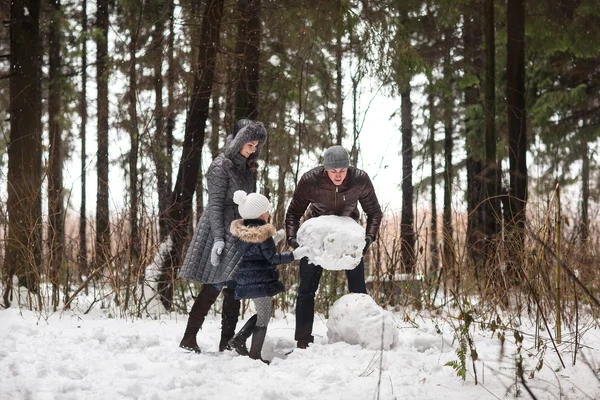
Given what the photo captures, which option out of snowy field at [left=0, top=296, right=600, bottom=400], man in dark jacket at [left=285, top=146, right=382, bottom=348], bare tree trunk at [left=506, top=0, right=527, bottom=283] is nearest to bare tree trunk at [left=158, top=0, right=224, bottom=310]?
snowy field at [left=0, top=296, right=600, bottom=400]

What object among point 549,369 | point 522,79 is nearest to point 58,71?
point 522,79

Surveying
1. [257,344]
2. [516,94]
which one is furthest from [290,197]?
[516,94]

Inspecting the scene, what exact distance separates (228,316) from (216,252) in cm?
63

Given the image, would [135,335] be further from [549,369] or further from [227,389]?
[549,369]

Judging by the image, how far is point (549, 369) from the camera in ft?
12.3

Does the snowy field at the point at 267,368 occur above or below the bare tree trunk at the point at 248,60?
below

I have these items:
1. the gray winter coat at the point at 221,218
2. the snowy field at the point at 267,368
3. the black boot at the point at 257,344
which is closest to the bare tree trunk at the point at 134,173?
the snowy field at the point at 267,368

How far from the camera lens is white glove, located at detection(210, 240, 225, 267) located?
4.29 m

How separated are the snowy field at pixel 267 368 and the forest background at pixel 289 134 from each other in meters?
0.42

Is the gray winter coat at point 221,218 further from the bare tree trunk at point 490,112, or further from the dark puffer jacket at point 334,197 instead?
the bare tree trunk at point 490,112

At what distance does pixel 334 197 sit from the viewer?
4832mm

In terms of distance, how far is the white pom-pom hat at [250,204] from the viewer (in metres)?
4.23

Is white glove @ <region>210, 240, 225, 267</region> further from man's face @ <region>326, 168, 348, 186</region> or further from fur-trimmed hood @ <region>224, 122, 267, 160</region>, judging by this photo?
man's face @ <region>326, 168, 348, 186</region>

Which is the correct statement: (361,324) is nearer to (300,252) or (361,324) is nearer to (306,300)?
(306,300)
